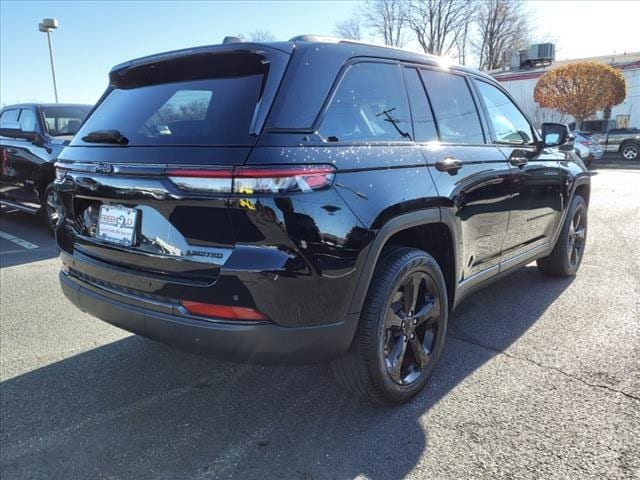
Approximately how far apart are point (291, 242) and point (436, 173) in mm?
1088

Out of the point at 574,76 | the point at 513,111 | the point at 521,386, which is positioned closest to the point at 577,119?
the point at 574,76

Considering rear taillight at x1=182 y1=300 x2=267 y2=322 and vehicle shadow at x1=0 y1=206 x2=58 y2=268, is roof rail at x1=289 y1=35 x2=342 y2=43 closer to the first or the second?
rear taillight at x1=182 y1=300 x2=267 y2=322

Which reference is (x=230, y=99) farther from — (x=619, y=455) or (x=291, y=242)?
(x=619, y=455)

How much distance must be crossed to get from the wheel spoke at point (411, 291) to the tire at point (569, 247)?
2.53 metres

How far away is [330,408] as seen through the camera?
109 inches

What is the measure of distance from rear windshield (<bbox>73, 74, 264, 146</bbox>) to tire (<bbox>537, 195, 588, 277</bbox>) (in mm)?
3522

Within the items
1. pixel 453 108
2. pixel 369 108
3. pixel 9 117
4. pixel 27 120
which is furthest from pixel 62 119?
pixel 369 108

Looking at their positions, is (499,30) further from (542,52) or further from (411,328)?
(411,328)

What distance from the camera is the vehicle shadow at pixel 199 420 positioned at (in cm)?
231

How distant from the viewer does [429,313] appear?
2879 mm

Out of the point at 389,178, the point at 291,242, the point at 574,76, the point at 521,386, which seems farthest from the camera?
the point at 574,76

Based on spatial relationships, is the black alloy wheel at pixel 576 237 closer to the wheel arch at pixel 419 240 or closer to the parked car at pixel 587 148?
the wheel arch at pixel 419 240

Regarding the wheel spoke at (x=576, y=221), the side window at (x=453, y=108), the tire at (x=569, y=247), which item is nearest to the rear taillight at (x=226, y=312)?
the side window at (x=453, y=108)

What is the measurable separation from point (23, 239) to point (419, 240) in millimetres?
6268
